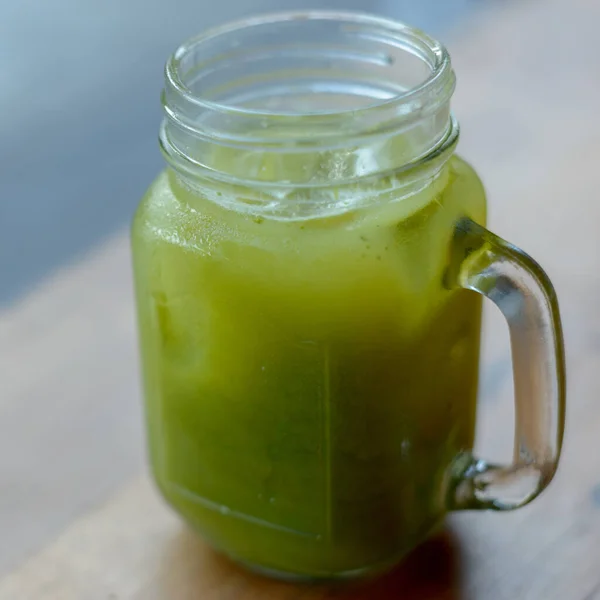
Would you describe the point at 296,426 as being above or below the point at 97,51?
above

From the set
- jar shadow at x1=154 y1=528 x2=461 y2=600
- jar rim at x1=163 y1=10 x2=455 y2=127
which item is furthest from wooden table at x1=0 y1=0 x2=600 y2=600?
jar rim at x1=163 y1=10 x2=455 y2=127

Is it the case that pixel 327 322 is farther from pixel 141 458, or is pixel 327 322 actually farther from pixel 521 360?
pixel 141 458

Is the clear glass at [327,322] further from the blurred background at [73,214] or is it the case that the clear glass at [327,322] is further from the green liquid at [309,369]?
the blurred background at [73,214]

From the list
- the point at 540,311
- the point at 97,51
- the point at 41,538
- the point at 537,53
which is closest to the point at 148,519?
the point at 41,538

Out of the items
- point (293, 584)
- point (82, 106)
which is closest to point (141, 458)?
point (293, 584)

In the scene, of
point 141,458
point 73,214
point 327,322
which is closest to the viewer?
point 327,322

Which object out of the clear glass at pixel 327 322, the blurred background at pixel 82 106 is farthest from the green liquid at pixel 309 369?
the blurred background at pixel 82 106

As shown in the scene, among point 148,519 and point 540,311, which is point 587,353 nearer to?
point 540,311
